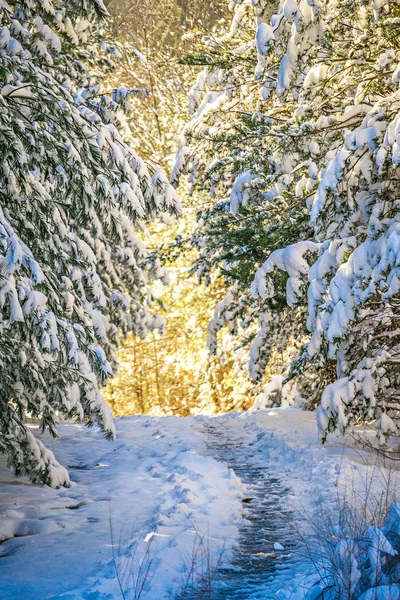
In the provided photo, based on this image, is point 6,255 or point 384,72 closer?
point 6,255

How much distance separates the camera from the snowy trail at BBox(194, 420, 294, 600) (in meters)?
4.14

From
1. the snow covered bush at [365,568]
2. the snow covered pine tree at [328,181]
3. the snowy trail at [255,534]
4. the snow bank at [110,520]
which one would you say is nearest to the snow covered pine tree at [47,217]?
the snow bank at [110,520]

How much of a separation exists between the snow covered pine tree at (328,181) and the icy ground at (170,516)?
116 cm

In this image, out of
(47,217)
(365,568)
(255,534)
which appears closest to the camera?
(365,568)

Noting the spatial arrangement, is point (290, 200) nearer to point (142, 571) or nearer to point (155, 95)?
point (142, 571)

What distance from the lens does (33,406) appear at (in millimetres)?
6695

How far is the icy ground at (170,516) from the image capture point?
4.09m

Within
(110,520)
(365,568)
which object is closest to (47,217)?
(110,520)

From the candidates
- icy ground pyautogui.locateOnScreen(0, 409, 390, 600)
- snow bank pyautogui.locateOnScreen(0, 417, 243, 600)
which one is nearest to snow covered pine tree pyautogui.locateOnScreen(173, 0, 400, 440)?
icy ground pyautogui.locateOnScreen(0, 409, 390, 600)

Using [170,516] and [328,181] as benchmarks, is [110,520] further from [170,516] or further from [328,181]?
[328,181]

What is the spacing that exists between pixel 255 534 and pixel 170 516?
2.77 ft

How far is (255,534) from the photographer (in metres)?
5.41

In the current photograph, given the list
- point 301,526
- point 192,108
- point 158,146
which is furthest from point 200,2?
point 301,526

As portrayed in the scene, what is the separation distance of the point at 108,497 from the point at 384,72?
6.04 m
